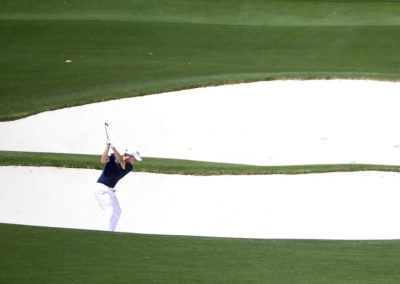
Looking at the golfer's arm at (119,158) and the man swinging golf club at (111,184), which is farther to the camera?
the man swinging golf club at (111,184)

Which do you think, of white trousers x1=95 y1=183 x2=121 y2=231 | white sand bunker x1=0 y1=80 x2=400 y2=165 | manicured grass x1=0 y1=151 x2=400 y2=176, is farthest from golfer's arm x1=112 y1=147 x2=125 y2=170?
white sand bunker x1=0 y1=80 x2=400 y2=165

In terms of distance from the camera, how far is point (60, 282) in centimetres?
1048

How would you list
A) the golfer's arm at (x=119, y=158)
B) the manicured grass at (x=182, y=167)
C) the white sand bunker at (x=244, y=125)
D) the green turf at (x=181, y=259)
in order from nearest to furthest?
the green turf at (x=181, y=259) < the golfer's arm at (x=119, y=158) < the manicured grass at (x=182, y=167) < the white sand bunker at (x=244, y=125)

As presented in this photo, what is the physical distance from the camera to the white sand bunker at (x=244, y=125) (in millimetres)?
19094

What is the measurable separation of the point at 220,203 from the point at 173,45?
9375 millimetres

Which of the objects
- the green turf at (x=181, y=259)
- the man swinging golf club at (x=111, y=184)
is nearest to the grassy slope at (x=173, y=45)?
the man swinging golf club at (x=111, y=184)

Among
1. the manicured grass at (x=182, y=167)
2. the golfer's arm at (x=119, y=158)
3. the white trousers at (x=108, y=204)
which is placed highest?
the manicured grass at (x=182, y=167)

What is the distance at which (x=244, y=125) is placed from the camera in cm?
1970

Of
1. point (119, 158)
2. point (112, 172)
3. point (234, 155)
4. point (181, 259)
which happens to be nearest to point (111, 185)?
point (112, 172)

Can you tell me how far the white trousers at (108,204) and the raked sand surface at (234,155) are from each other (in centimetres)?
133

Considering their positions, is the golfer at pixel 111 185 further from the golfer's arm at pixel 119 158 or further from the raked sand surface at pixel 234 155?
the raked sand surface at pixel 234 155

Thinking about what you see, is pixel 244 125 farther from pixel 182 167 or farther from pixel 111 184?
pixel 111 184

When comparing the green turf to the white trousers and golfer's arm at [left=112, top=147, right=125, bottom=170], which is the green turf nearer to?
the white trousers

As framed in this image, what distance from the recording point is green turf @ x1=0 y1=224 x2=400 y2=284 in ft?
35.5
